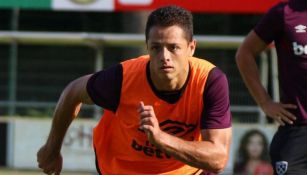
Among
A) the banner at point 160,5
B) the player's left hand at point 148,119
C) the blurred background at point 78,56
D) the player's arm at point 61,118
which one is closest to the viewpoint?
the player's left hand at point 148,119

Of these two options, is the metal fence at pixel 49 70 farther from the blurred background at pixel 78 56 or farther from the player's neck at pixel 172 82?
the player's neck at pixel 172 82

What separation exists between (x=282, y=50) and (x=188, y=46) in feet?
2.95

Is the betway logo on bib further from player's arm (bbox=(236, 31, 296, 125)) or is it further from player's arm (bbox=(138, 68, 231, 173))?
player's arm (bbox=(138, 68, 231, 173))

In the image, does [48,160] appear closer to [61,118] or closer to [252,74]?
[61,118]

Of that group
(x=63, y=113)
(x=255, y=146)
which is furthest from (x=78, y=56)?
(x=63, y=113)

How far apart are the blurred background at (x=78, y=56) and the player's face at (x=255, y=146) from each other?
15 cm

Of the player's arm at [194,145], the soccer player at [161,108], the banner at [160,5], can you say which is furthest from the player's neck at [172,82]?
the banner at [160,5]

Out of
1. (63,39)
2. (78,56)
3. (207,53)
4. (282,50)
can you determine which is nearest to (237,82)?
(207,53)

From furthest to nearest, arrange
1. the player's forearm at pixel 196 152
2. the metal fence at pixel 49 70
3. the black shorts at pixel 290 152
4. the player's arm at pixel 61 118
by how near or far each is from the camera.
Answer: the metal fence at pixel 49 70
the black shorts at pixel 290 152
the player's arm at pixel 61 118
the player's forearm at pixel 196 152

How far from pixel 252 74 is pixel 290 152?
0.60 meters

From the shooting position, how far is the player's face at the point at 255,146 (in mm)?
12018

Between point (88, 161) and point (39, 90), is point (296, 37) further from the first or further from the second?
point (39, 90)

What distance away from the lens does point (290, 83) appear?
499cm

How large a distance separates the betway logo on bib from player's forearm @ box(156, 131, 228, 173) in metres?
0.89
